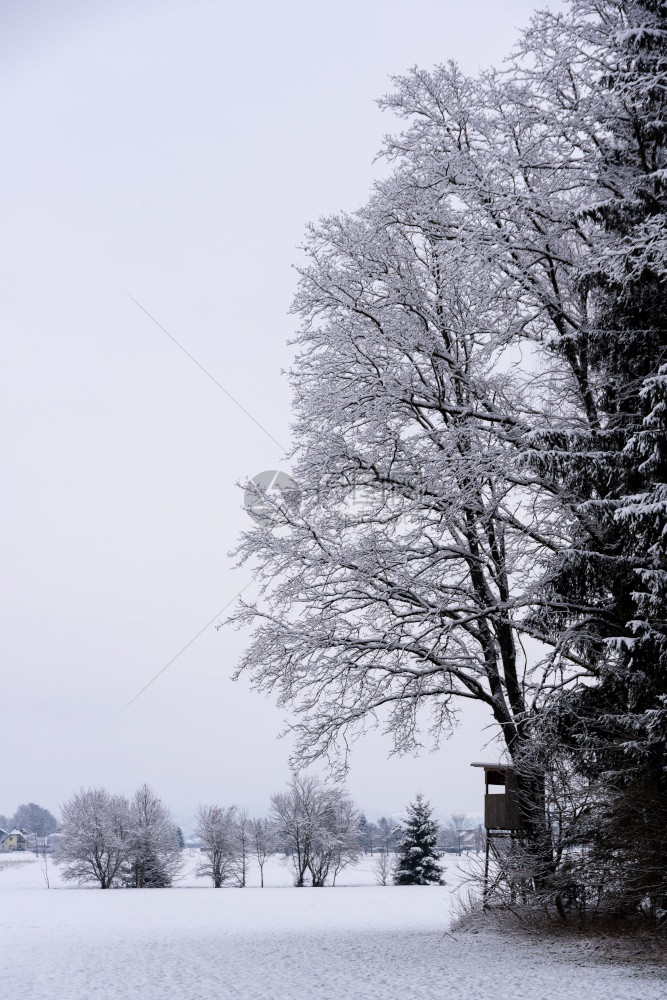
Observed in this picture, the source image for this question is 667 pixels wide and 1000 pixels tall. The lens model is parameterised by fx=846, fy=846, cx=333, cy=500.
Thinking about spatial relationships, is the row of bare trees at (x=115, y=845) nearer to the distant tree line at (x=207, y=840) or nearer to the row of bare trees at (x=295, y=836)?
the distant tree line at (x=207, y=840)

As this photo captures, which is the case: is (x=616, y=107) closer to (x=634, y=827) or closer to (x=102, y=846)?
(x=634, y=827)

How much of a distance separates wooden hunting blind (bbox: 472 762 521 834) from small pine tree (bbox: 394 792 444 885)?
86.2 feet

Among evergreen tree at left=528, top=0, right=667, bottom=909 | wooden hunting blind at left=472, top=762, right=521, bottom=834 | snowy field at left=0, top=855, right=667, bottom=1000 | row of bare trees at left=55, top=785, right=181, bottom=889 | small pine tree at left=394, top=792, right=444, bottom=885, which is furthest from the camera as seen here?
row of bare trees at left=55, top=785, right=181, bottom=889

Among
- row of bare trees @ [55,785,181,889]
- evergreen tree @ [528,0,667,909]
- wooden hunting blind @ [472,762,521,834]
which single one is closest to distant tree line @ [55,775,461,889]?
row of bare trees @ [55,785,181,889]

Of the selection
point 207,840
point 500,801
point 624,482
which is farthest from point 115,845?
point 624,482

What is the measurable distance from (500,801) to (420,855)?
2964 cm

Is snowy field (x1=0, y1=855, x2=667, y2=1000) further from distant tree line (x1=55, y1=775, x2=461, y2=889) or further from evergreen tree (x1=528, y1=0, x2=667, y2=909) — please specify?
distant tree line (x1=55, y1=775, x2=461, y2=889)

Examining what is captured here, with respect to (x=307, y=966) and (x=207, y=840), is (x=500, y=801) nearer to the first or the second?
(x=307, y=966)

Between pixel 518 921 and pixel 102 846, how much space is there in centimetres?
5239

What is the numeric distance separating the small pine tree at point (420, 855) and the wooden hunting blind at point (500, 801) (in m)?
26.3

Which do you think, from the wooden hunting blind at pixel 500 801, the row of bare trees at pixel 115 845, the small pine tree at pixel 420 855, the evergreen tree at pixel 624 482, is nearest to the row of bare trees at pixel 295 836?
the row of bare trees at pixel 115 845

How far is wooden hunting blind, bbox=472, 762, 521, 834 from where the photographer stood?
1338 cm

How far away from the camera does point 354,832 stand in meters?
60.9

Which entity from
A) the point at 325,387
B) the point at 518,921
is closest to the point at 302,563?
the point at 325,387
